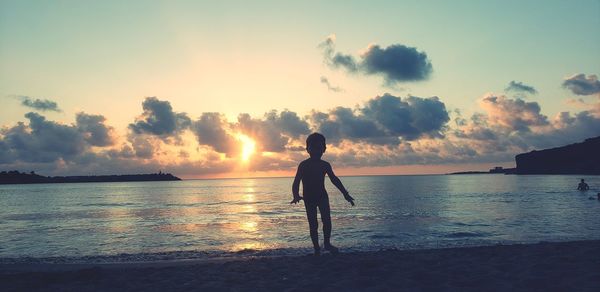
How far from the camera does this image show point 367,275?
792 cm

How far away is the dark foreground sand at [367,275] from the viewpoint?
7.09 meters

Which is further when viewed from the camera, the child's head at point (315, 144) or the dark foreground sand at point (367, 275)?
the child's head at point (315, 144)

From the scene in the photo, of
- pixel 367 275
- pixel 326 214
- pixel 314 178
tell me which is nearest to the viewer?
pixel 367 275

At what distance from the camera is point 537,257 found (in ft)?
30.9

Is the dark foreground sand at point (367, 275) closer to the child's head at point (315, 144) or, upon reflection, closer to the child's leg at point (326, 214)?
the child's leg at point (326, 214)

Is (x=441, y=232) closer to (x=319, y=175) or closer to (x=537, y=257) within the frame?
(x=537, y=257)

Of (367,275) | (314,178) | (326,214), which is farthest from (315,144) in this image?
(367,275)

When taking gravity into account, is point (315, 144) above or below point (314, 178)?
above

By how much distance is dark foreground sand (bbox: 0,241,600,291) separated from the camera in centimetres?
709

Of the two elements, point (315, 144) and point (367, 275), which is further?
point (315, 144)

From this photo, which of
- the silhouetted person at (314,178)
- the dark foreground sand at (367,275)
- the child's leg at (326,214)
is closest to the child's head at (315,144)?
the silhouetted person at (314,178)

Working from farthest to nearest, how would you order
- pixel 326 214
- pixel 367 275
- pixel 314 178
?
1. pixel 326 214
2. pixel 314 178
3. pixel 367 275

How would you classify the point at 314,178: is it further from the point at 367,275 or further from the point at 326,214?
the point at 367,275

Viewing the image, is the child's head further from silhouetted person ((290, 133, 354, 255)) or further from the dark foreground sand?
the dark foreground sand
